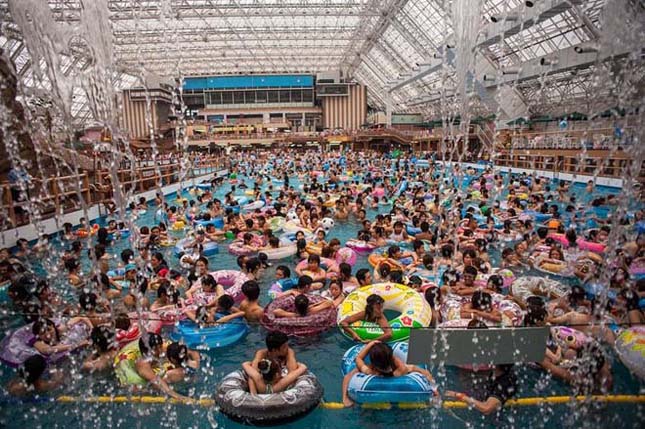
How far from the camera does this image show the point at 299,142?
136 feet

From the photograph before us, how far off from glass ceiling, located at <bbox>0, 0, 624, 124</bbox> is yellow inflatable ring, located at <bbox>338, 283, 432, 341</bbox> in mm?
12725

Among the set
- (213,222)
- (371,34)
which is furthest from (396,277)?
(371,34)

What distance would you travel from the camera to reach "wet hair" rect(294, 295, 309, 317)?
452 centimetres

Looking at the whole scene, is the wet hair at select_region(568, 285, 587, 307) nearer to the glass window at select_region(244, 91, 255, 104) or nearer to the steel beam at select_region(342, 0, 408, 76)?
the steel beam at select_region(342, 0, 408, 76)

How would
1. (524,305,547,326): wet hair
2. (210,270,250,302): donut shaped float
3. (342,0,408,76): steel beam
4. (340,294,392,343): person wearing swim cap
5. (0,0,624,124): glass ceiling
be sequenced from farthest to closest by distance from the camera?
1. (342,0,408,76): steel beam
2. (0,0,624,124): glass ceiling
3. (210,270,250,302): donut shaped float
4. (340,294,392,343): person wearing swim cap
5. (524,305,547,326): wet hair

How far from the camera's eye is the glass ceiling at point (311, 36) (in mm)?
19703

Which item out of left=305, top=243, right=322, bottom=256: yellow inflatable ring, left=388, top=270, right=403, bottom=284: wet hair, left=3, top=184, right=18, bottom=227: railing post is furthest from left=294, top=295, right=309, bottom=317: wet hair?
left=3, top=184, right=18, bottom=227: railing post

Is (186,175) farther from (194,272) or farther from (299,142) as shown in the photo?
(299,142)

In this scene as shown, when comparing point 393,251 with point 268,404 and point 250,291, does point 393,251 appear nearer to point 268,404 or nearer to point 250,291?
point 250,291

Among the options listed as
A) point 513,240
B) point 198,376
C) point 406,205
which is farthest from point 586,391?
point 406,205

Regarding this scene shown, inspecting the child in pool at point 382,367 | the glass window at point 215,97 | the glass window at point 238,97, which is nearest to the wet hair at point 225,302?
the child in pool at point 382,367

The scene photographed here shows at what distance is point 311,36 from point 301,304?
31.5 meters

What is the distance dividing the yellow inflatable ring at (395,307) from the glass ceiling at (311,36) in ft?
41.8

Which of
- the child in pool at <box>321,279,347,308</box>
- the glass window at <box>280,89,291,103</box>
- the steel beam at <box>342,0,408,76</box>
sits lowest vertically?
the child in pool at <box>321,279,347,308</box>
